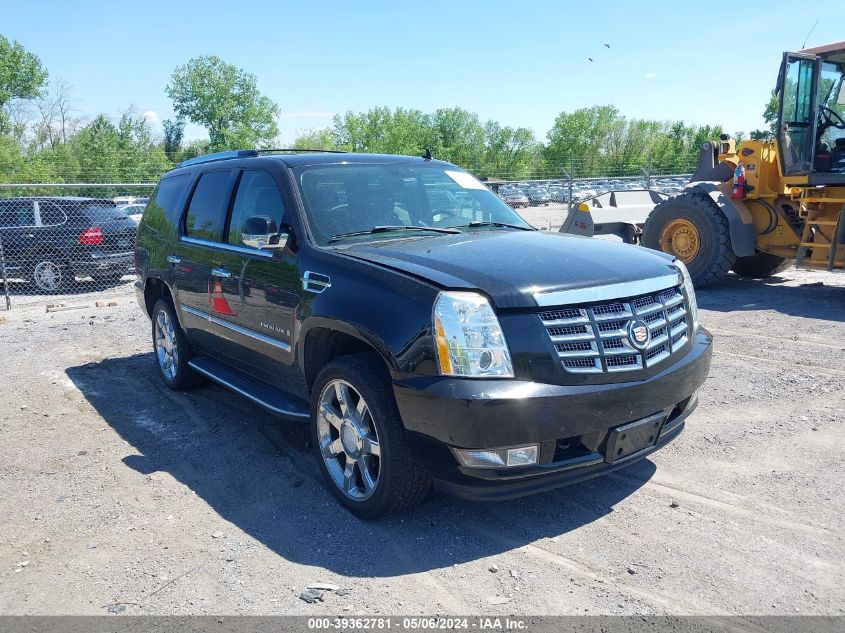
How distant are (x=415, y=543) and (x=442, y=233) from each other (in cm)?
198

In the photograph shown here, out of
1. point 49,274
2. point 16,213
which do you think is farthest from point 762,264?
point 16,213

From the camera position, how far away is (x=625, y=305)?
346 cm

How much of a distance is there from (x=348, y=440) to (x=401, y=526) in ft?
1.78

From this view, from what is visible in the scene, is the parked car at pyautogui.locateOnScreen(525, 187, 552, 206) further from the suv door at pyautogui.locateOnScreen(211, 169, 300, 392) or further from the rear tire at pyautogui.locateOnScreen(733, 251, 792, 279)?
the suv door at pyautogui.locateOnScreen(211, 169, 300, 392)

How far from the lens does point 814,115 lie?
31.4 feet

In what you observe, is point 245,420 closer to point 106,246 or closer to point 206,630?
point 206,630

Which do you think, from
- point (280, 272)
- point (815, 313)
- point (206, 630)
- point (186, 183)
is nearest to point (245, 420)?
point (280, 272)

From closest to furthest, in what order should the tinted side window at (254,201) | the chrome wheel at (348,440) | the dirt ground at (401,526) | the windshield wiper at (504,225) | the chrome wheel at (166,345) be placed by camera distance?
the dirt ground at (401,526)
the chrome wheel at (348,440)
the tinted side window at (254,201)
the windshield wiper at (504,225)
the chrome wheel at (166,345)

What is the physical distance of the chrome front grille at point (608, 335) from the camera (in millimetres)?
3254

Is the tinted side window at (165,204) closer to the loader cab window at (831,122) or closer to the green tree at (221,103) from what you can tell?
the loader cab window at (831,122)

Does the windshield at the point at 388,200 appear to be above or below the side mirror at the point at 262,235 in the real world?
above

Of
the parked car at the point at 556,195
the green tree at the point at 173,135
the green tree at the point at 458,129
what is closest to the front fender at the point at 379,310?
the parked car at the point at 556,195

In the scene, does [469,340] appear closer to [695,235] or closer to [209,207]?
[209,207]

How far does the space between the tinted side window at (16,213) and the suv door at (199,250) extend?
8588 millimetres
